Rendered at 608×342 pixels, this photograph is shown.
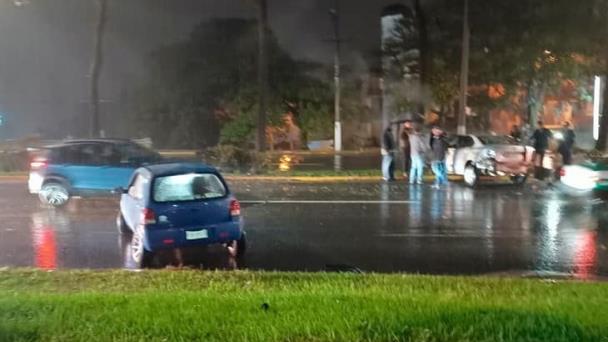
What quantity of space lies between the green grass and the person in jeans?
38.3 feet

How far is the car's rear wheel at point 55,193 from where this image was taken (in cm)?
1638

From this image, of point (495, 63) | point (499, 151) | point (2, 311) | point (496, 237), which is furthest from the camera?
point (495, 63)

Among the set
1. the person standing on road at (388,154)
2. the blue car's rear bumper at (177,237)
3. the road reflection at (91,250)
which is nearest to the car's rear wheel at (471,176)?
the person standing on road at (388,154)

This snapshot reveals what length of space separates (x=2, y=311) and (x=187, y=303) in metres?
1.55

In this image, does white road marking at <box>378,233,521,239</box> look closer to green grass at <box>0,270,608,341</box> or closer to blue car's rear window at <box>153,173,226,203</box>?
blue car's rear window at <box>153,173,226,203</box>

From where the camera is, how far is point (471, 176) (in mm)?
20125

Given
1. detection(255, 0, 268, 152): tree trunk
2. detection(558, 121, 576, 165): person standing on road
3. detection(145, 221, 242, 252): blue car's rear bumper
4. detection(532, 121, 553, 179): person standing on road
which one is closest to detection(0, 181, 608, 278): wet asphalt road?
detection(145, 221, 242, 252): blue car's rear bumper

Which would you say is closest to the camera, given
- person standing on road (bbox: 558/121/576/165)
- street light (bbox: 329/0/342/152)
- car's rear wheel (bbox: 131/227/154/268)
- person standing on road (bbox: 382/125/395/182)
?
car's rear wheel (bbox: 131/227/154/268)

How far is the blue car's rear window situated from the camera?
33.8 feet

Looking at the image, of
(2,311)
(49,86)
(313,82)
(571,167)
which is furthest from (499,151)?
(49,86)

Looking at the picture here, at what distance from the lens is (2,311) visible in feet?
20.2

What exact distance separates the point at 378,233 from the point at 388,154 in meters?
8.61

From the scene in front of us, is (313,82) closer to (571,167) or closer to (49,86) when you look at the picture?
(49,86)

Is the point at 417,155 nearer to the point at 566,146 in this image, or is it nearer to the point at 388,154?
the point at 388,154
